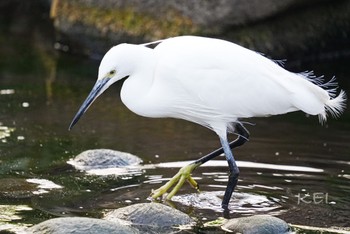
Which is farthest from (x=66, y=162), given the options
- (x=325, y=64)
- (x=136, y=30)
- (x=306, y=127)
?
(x=325, y=64)

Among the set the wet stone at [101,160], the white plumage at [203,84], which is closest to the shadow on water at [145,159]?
the wet stone at [101,160]

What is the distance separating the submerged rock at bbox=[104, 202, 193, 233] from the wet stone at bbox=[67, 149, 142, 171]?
1346 millimetres

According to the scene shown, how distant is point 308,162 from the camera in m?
7.28

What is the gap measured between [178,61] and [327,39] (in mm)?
5900

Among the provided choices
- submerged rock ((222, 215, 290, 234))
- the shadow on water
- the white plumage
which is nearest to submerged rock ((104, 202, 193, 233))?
the shadow on water

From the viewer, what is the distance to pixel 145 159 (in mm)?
7297

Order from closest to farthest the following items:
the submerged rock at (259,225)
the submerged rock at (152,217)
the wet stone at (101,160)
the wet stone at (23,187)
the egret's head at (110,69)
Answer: the submerged rock at (259,225) → the submerged rock at (152,217) → the egret's head at (110,69) → the wet stone at (23,187) → the wet stone at (101,160)

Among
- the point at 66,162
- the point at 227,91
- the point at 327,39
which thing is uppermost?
the point at 327,39

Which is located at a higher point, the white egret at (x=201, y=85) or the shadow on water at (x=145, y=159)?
the white egret at (x=201, y=85)

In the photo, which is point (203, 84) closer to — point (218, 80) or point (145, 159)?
point (218, 80)

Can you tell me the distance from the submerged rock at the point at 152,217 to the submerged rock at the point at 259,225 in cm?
31

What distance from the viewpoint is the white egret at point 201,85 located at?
237 inches

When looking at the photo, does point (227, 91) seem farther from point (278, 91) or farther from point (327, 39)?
point (327, 39)

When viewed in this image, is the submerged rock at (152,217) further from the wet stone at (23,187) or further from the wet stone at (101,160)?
the wet stone at (101,160)
